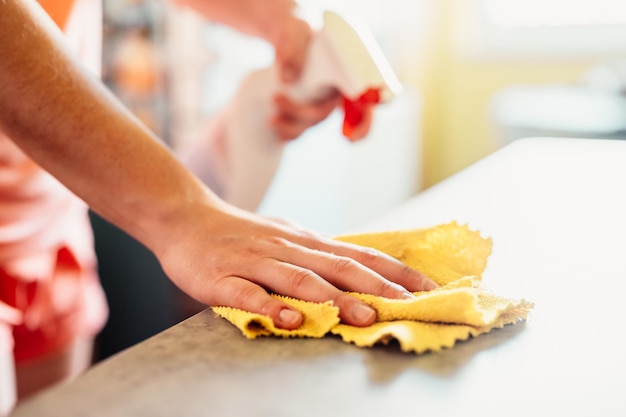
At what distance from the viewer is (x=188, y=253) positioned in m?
0.48

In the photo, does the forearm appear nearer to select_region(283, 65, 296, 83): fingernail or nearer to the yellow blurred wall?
select_region(283, 65, 296, 83): fingernail

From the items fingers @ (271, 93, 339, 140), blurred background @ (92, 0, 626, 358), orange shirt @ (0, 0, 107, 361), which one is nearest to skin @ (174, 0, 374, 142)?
fingers @ (271, 93, 339, 140)

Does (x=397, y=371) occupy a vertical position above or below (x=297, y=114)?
below

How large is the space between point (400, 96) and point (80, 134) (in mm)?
1692

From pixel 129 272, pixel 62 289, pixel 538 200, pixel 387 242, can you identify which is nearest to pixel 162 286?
pixel 129 272

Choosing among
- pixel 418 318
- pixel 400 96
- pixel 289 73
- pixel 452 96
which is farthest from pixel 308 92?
pixel 452 96

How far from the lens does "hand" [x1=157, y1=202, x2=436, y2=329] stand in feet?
1.43

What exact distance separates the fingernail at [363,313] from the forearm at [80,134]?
154mm

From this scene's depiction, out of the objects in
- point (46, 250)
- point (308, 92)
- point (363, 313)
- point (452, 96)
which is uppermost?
point (452, 96)

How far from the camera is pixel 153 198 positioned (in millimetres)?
500

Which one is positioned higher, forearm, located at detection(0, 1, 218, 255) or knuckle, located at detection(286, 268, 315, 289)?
forearm, located at detection(0, 1, 218, 255)

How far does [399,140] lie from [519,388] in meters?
2.10

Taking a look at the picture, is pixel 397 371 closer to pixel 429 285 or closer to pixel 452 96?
pixel 429 285

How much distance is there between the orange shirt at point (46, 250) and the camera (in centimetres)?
74
